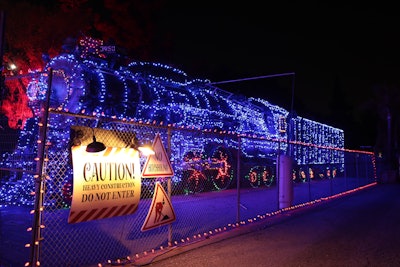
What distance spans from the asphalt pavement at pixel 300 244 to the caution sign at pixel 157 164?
4.16ft

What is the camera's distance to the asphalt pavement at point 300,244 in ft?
19.4

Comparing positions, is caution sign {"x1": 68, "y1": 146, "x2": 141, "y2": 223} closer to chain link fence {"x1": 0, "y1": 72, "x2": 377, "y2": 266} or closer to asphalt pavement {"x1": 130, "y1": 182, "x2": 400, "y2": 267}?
chain link fence {"x1": 0, "y1": 72, "x2": 377, "y2": 266}

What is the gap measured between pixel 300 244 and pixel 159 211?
8.69 feet

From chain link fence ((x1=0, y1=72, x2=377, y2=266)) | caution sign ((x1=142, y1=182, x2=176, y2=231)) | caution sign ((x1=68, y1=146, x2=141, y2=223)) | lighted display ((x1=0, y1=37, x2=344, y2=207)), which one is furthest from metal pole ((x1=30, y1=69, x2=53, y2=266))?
caution sign ((x1=142, y1=182, x2=176, y2=231))

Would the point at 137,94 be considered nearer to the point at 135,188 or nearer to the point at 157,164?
the point at 157,164

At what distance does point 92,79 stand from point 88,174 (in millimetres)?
4990

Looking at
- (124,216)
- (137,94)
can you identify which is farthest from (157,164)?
(137,94)

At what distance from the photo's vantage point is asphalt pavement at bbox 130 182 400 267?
19.4ft

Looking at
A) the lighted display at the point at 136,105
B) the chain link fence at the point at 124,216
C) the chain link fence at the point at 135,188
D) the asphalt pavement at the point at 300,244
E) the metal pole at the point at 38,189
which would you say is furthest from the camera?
the lighted display at the point at 136,105

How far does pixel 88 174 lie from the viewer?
5031mm

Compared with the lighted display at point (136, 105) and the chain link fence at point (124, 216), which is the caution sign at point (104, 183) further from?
the lighted display at point (136, 105)

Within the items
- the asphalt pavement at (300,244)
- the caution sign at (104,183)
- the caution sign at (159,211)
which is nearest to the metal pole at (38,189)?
the caution sign at (104,183)

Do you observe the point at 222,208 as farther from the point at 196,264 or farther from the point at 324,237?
the point at 196,264

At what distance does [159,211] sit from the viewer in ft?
21.0
